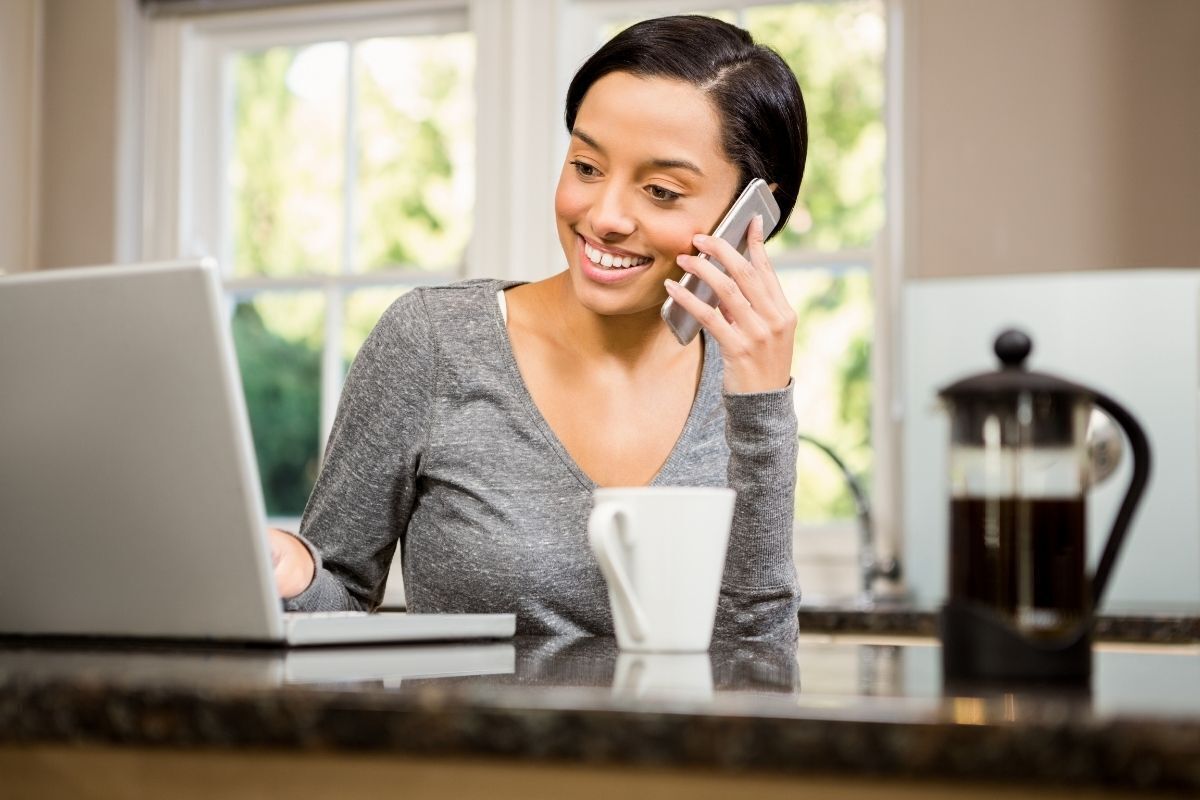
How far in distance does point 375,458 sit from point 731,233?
456 mm

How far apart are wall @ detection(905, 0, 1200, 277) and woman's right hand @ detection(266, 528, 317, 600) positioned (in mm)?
2300

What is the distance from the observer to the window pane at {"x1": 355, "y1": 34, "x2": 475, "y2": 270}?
3750 millimetres

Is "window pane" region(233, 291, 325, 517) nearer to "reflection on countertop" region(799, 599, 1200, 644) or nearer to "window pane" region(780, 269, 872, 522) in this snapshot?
"window pane" region(780, 269, 872, 522)

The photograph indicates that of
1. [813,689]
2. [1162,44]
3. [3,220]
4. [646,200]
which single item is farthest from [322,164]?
[813,689]

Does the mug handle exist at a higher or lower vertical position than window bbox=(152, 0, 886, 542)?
lower

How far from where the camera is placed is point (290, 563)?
46.6 inches

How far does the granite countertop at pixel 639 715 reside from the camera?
56cm

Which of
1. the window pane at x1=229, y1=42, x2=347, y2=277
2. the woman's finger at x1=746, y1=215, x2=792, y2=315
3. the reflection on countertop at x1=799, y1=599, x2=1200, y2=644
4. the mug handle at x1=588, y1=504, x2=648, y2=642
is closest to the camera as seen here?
the mug handle at x1=588, y1=504, x2=648, y2=642

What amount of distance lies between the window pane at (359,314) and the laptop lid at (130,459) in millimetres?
2852

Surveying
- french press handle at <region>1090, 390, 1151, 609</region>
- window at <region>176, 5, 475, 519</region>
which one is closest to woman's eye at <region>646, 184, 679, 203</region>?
french press handle at <region>1090, 390, 1151, 609</region>

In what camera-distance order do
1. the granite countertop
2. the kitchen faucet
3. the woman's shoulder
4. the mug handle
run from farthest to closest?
the kitchen faucet
the woman's shoulder
the mug handle
the granite countertop

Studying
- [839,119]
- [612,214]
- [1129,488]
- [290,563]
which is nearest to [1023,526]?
[1129,488]

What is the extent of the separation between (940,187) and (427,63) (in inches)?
55.8

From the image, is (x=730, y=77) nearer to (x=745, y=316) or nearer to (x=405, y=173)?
(x=745, y=316)
